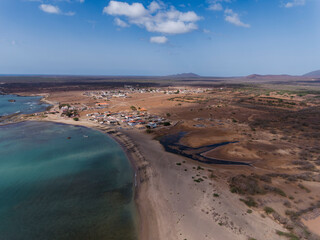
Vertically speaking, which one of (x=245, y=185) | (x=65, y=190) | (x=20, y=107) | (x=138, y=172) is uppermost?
(x=20, y=107)

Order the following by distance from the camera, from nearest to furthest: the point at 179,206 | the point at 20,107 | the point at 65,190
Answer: the point at 179,206 < the point at 65,190 < the point at 20,107

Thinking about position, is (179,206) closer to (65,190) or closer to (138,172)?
(138,172)

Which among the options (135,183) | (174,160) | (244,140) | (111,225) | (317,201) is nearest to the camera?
(111,225)

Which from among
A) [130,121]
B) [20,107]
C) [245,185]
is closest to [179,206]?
[245,185]

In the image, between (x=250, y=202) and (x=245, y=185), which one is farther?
(x=245, y=185)

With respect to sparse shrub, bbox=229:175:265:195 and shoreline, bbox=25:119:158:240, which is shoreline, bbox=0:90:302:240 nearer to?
shoreline, bbox=25:119:158:240

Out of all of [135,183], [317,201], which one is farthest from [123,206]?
[317,201]

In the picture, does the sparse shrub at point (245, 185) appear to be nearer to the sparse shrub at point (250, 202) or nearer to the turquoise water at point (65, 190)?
the sparse shrub at point (250, 202)

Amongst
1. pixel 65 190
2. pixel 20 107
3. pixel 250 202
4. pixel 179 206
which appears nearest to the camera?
pixel 250 202

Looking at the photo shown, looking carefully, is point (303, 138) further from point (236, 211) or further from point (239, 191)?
point (236, 211)
